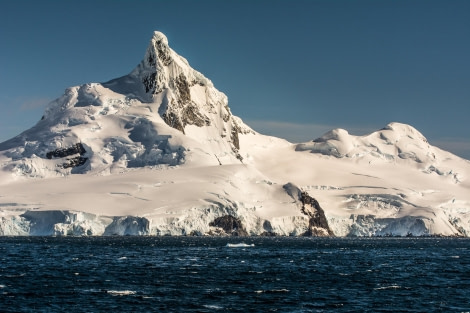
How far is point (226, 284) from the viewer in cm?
8262

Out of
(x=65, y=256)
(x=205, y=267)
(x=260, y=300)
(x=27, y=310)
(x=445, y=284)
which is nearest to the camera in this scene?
(x=27, y=310)

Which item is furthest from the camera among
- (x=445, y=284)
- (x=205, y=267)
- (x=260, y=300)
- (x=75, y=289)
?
(x=205, y=267)

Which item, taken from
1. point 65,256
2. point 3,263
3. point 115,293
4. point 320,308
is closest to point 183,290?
point 115,293

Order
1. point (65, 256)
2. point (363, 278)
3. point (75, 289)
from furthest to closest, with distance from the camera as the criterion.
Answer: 1. point (65, 256)
2. point (363, 278)
3. point (75, 289)

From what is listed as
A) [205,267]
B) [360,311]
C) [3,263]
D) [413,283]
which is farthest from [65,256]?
[360,311]

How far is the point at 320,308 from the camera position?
214ft

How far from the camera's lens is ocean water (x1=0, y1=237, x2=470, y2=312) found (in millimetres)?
66438

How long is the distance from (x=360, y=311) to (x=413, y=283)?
23860 millimetres

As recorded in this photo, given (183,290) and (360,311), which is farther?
(183,290)

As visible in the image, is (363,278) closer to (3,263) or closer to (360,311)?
(360,311)

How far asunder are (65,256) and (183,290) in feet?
163

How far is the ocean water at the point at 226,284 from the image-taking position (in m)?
66.4

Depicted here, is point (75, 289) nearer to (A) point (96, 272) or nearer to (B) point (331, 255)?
(A) point (96, 272)

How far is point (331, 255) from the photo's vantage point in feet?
450
